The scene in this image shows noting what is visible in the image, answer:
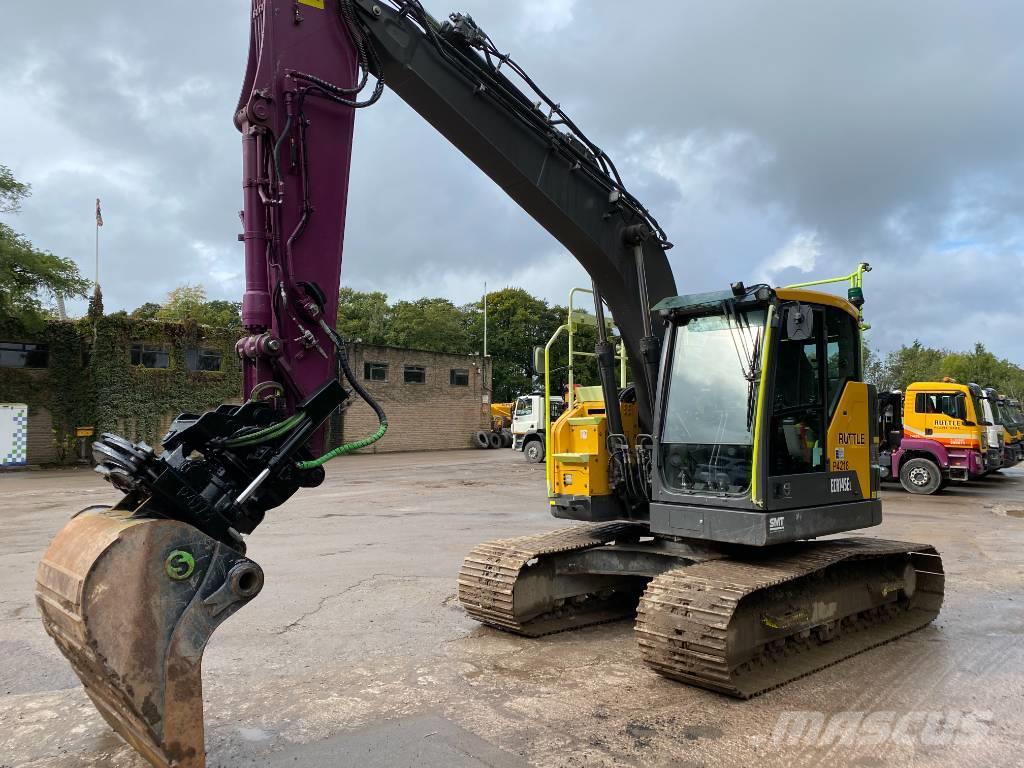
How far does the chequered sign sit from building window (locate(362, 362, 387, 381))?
1242cm

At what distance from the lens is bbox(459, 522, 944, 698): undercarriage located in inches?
193

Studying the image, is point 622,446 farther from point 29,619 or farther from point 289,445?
point 29,619

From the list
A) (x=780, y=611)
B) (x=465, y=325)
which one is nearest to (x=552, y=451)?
(x=780, y=611)

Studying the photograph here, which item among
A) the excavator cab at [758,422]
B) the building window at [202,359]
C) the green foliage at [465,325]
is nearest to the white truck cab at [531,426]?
the building window at [202,359]

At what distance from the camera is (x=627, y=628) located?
649 centimetres

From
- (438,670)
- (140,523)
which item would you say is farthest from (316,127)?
(438,670)

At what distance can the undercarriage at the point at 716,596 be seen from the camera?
4891 millimetres

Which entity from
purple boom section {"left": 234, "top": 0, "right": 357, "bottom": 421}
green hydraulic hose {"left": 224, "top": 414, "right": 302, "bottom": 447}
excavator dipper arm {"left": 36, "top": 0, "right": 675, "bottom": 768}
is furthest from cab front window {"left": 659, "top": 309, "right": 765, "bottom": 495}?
green hydraulic hose {"left": 224, "top": 414, "right": 302, "bottom": 447}

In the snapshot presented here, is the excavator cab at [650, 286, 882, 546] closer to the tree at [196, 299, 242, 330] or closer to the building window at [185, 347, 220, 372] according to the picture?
the building window at [185, 347, 220, 372]

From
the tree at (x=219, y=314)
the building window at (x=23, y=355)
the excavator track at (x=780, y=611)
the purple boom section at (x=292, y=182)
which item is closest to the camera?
the purple boom section at (x=292, y=182)

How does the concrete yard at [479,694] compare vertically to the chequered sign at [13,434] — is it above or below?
below

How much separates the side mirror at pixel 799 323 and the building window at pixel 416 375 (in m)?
31.1

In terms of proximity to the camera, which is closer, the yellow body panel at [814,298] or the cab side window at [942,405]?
the yellow body panel at [814,298]

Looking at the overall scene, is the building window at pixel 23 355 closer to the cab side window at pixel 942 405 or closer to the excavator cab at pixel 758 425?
the excavator cab at pixel 758 425
